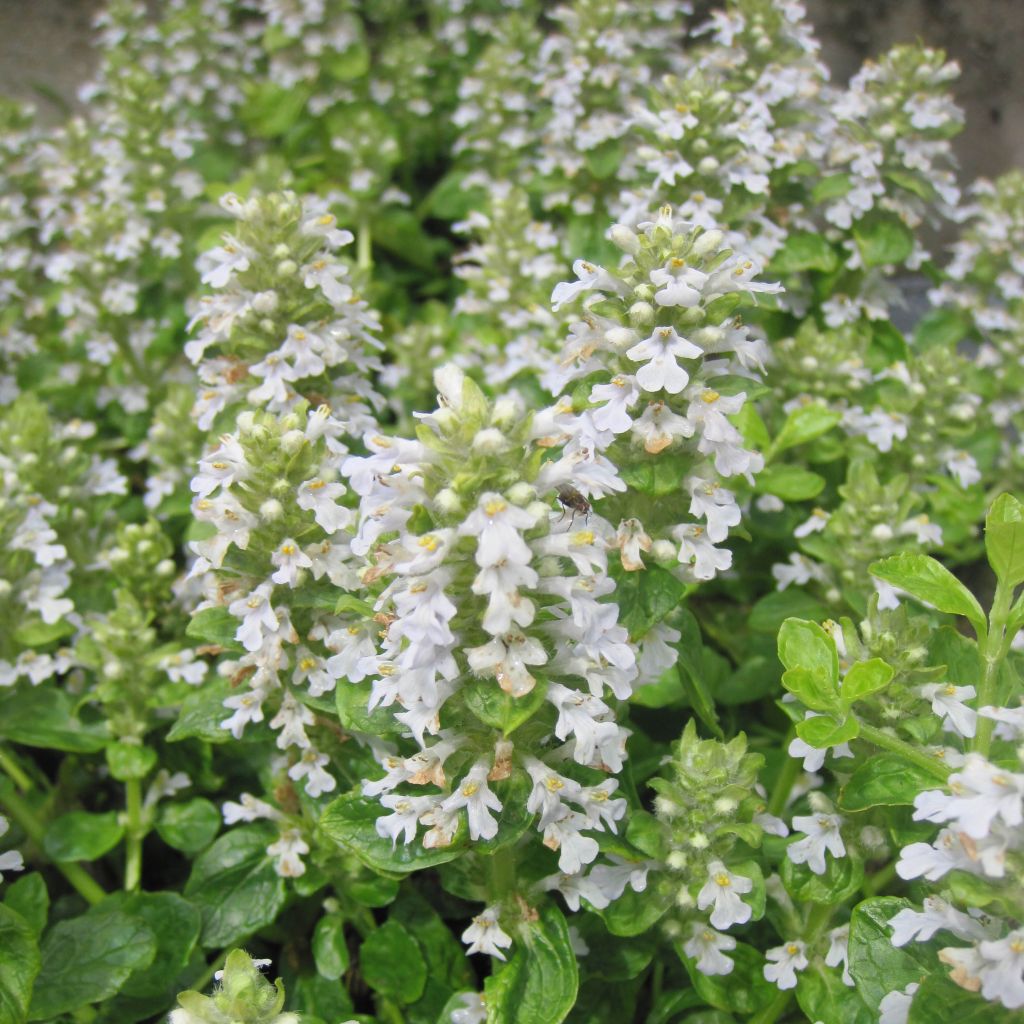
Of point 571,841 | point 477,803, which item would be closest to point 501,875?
point 571,841

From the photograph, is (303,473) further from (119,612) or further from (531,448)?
(119,612)

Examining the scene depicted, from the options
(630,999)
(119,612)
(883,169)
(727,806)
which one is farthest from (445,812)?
(883,169)

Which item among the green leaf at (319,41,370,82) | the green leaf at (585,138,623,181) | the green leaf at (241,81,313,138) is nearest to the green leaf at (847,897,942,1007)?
the green leaf at (585,138,623,181)

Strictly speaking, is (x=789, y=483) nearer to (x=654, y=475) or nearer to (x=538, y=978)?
(x=654, y=475)

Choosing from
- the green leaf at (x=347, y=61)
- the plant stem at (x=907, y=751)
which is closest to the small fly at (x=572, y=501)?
the plant stem at (x=907, y=751)

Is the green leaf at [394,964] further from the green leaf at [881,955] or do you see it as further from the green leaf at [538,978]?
the green leaf at [881,955]
